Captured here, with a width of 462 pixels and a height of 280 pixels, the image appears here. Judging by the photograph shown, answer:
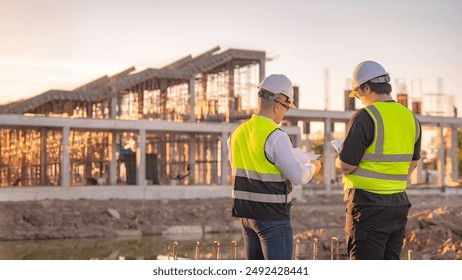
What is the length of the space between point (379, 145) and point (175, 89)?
37.2m

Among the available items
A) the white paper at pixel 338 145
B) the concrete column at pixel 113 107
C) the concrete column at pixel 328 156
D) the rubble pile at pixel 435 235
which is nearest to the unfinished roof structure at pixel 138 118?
the concrete column at pixel 113 107

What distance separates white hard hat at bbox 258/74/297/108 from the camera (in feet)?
15.0

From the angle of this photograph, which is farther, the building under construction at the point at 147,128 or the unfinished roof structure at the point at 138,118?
the unfinished roof structure at the point at 138,118

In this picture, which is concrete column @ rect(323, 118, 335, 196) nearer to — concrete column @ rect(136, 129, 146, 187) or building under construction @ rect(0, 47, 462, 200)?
building under construction @ rect(0, 47, 462, 200)

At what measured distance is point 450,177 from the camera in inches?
1901

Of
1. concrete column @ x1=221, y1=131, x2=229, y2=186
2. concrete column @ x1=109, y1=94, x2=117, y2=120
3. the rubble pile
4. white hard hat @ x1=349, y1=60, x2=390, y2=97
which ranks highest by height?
concrete column @ x1=109, y1=94, x2=117, y2=120

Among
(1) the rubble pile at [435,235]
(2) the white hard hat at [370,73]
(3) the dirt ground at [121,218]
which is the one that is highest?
(2) the white hard hat at [370,73]

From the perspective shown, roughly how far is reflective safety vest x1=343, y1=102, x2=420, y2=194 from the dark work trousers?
0.10 metres

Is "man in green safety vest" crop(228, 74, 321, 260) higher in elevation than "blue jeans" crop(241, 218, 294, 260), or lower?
higher

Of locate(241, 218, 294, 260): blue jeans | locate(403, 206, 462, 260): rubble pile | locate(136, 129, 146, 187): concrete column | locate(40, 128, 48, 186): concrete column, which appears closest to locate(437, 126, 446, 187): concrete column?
locate(136, 129, 146, 187): concrete column

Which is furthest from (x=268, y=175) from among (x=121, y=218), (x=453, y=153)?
(x=453, y=153)

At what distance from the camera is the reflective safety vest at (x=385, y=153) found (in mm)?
4645

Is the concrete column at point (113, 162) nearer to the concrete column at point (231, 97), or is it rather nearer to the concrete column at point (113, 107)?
the concrete column at point (113, 107)
